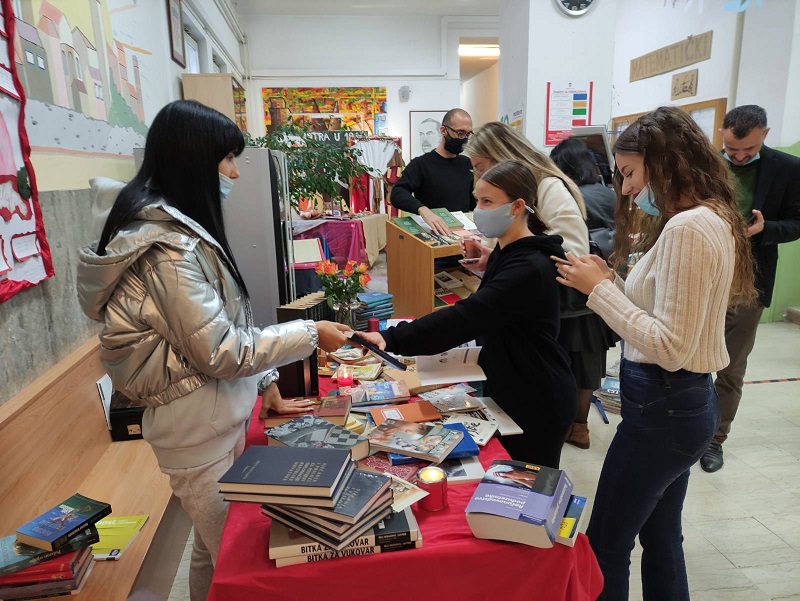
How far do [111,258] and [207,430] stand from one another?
45 centimetres

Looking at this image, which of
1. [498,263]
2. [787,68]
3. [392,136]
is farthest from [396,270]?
[392,136]

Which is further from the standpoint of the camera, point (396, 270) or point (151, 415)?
point (396, 270)

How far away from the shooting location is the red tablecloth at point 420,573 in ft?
3.32

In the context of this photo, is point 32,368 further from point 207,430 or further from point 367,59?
point 367,59

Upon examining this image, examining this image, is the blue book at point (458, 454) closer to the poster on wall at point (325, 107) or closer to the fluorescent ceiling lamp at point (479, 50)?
the poster on wall at point (325, 107)

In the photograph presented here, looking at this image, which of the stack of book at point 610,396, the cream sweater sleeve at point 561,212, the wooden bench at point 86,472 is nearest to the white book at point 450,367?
the cream sweater sleeve at point 561,212

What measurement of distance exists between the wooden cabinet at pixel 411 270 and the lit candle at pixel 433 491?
1.49 metres

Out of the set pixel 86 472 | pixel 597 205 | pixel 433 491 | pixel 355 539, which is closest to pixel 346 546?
pixel 355 539

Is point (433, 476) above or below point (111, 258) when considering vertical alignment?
below

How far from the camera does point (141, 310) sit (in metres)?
1.19

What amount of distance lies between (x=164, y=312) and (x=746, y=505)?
2657 millimetres

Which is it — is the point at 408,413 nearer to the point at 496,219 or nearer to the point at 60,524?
the point at 496,219

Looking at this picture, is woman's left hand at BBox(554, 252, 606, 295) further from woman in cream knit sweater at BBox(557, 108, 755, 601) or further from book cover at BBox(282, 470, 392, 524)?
book cover at BBox(282, 470, 392, 524)

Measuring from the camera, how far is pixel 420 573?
1.05m
